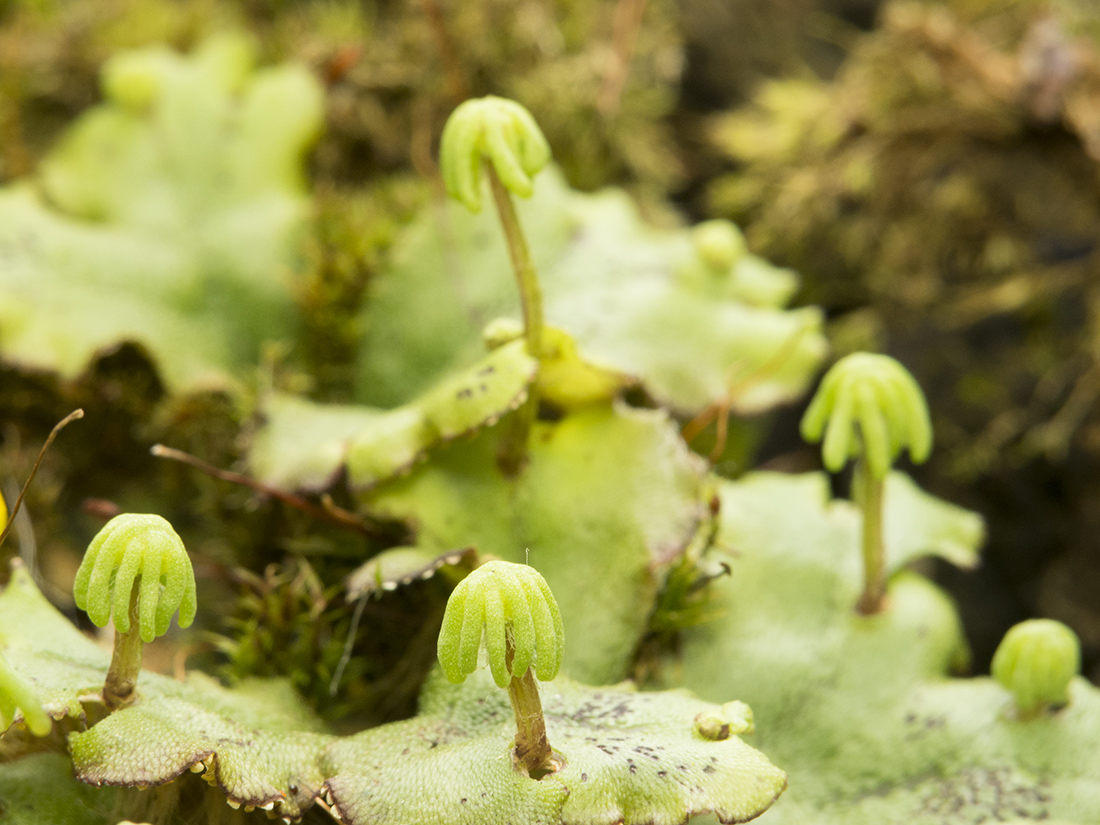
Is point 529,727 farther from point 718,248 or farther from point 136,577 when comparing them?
point 718,248

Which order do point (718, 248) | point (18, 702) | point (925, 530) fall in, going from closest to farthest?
point (18, 702)
point (925, 530)
point (718, 248)

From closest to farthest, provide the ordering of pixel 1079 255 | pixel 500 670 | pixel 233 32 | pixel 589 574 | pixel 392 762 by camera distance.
Result: pixel 500 670 → pixel 392 762 → pixel 589 574 → pixel 233 32 → pixel 1079 255

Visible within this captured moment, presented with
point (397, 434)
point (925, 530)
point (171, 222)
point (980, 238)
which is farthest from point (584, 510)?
point (980, 238)

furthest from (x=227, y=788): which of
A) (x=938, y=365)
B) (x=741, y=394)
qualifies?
(x=938, y=365)

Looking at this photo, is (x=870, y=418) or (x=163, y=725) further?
(x=870, y=418)

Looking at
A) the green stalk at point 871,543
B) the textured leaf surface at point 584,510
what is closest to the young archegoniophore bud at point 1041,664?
the green stalk at point 871,543

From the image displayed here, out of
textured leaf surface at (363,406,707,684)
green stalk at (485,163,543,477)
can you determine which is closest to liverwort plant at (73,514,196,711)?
textured leaf surface at (363,406,707,684)

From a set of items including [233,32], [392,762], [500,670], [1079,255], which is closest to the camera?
[500,670]

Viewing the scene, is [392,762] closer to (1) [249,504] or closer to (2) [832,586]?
(1) [249,504]
